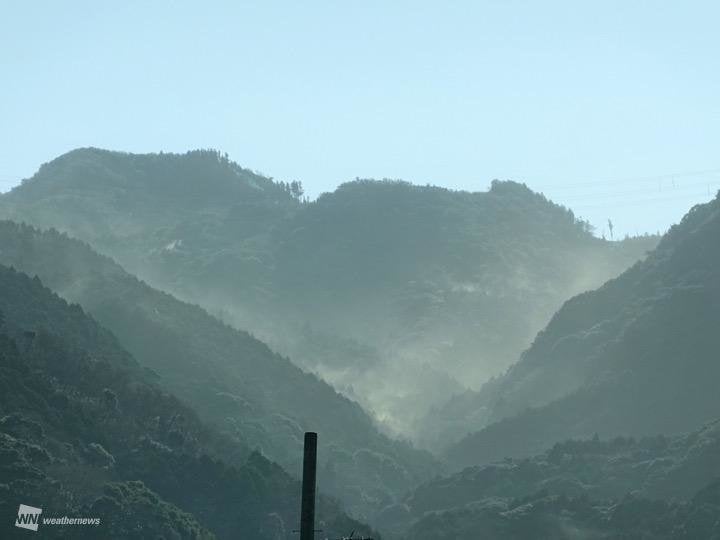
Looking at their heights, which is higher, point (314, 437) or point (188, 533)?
point (188, 533)

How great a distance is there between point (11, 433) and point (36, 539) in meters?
32.4

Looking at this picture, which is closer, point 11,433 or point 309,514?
point 309,514

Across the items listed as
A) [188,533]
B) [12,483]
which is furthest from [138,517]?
[12,483]

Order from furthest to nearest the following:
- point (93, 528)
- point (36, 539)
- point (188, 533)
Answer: point (188, 533) < point (93, 528) < point (36, 539)

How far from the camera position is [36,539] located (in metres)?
171

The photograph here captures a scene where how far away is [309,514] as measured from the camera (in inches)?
1789

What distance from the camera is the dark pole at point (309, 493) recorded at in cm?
4484

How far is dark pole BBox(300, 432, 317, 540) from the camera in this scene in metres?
A: 44.8

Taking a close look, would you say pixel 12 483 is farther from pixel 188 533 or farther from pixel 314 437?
pixel 314 437

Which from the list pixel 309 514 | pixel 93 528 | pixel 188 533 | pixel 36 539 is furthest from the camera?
pixel 188 533

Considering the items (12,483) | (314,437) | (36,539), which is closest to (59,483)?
(12,483)

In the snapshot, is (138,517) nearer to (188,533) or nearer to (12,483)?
(188,533)

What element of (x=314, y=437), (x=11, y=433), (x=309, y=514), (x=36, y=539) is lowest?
(x=309, y=514)

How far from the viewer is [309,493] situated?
4597 centimetres
